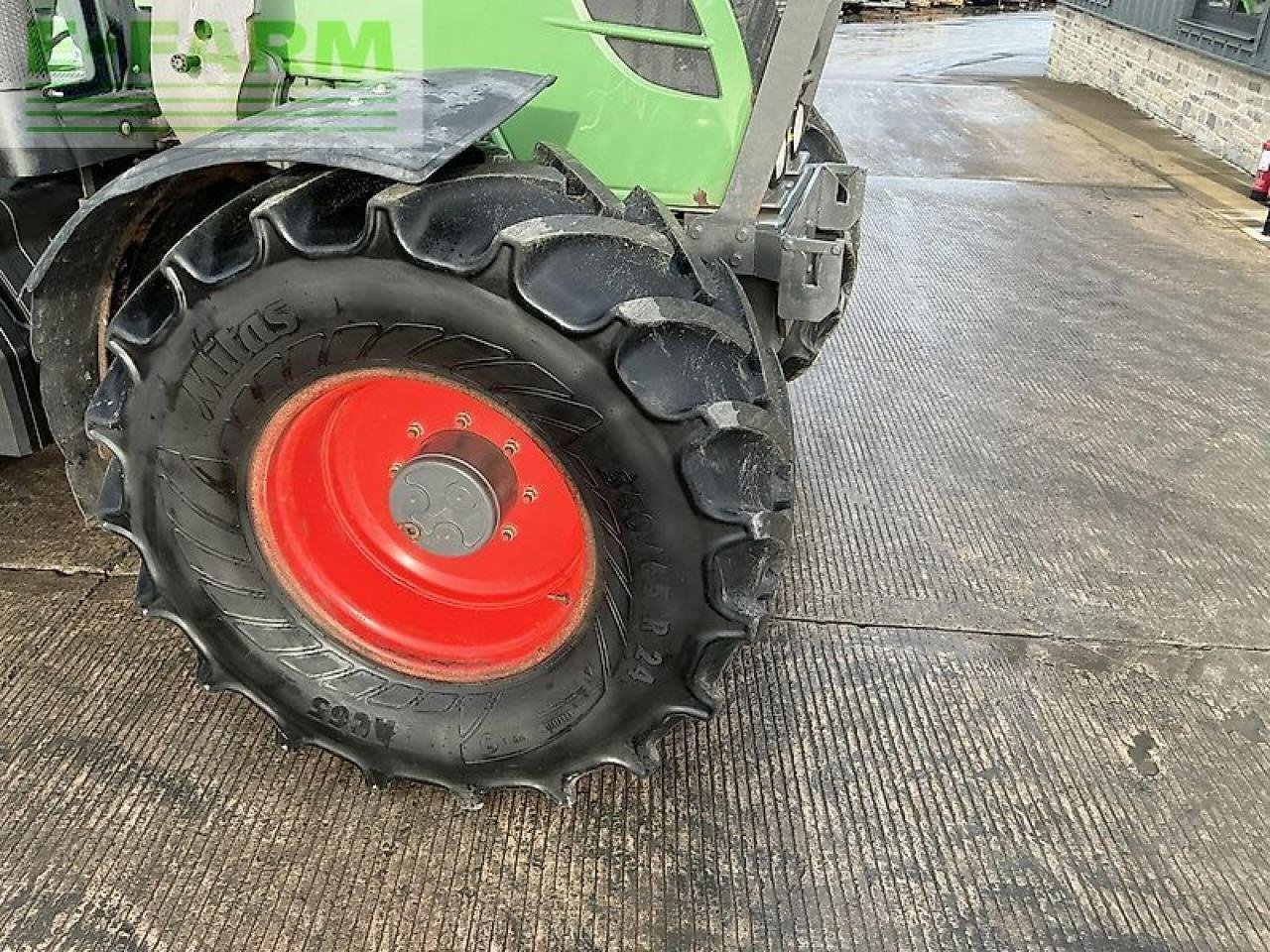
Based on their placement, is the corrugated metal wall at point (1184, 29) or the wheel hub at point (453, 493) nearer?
the wheel hub at point (453, 493)

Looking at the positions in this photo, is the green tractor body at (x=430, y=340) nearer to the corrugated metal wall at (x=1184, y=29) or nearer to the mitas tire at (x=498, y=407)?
the mitas tire at (x=498, y=407)

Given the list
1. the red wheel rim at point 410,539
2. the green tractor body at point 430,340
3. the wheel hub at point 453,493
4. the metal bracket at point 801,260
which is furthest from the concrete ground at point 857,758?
the metal bracket at point 801,260

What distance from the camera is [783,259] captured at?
223cm

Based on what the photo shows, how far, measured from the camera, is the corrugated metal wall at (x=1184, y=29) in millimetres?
7314

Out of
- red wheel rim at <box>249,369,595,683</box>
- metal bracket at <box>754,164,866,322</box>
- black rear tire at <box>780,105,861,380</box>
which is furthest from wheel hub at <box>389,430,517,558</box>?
black rear tire at <box>780,105,861,380</box>

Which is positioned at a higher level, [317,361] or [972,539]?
[317,361]

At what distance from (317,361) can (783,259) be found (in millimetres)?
1017

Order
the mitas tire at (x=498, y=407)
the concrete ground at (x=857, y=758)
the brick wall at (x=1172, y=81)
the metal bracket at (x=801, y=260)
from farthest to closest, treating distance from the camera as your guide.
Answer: the brick wall at (x=1172, y=81)
the metal bracket at (x=801, y=260)
the concrete ground at (x=857, y=758)
the mitas tire at (x=498, y=407)

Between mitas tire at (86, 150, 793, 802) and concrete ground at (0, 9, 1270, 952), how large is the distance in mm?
213

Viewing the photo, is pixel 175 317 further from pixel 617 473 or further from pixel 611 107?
pixel 611 107

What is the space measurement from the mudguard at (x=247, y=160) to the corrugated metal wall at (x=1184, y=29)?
735 cm

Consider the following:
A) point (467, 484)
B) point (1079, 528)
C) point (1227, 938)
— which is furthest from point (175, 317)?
point (1079, 528)

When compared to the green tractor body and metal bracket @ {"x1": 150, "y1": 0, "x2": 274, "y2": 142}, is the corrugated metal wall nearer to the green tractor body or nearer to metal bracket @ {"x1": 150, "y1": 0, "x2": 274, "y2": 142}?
the green tractor body

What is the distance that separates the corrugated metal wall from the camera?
731 cm
